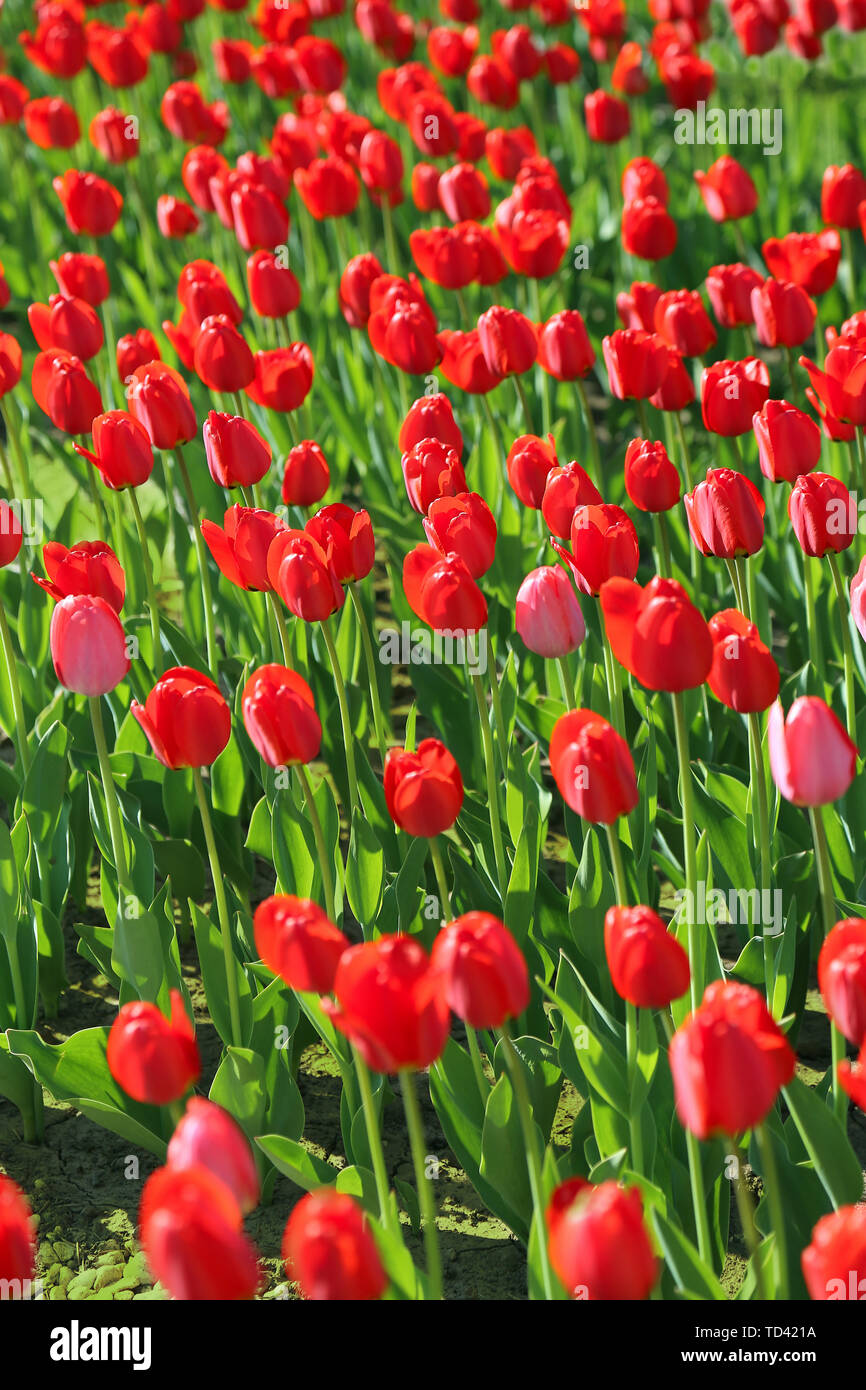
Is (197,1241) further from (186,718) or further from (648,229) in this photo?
(648,229)

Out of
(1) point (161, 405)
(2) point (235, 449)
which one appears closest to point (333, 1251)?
(2) point (235, 449)

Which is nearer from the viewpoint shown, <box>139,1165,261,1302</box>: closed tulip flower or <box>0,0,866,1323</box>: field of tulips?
<box>139,1165,261,1302</box>: closed tulip flower

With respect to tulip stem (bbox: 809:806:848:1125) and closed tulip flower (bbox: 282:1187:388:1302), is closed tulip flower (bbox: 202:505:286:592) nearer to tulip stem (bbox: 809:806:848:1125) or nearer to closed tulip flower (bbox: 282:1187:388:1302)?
tulip stem (bbox: 809:806:848:1125)

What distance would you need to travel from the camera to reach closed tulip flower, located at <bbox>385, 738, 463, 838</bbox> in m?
1.84

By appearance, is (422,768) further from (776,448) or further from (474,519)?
(776,448)

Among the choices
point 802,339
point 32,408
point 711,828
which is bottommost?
point 711,828

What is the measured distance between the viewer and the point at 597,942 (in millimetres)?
2369

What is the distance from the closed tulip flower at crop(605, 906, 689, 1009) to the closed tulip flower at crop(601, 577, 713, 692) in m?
0.32

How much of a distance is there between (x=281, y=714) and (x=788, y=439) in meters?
1.12

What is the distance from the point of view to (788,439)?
2523 millimetres

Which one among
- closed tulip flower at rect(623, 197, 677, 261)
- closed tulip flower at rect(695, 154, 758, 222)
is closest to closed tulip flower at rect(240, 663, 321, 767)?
closed tulip flower at rect(623, 197, 677, 261)

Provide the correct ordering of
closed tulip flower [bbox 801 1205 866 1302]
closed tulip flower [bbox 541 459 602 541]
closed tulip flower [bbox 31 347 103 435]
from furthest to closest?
closed tulip flower [bbox 31 347 103 435]
closed tulip flower [bbox 541 459 602 541]
closed tulip flower [bbox 801 1205 866 1302]
